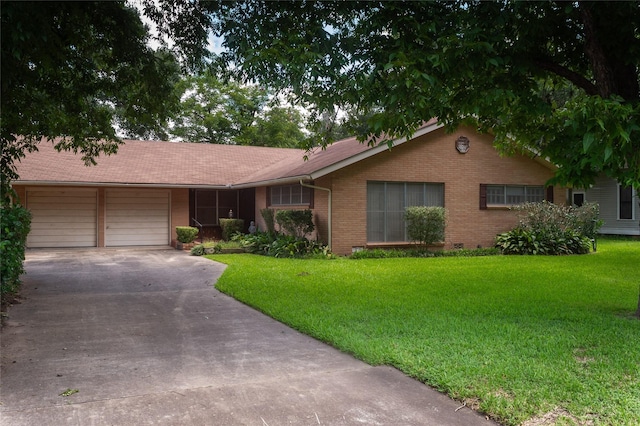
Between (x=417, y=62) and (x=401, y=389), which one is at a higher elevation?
(x=417, y=62)

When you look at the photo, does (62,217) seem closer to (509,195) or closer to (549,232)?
(509,195)

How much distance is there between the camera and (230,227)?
1895cm

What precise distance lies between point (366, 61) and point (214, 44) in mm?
3008

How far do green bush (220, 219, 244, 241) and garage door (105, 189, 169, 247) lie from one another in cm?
241

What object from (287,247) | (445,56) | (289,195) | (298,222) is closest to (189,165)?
(289,195)

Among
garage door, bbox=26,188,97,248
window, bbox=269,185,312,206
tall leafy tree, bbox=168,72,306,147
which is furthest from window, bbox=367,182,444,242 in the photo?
tall leafy tree, bbox=168,72,306,147

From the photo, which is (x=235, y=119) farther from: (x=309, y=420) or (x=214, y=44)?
(x=309, y=420)

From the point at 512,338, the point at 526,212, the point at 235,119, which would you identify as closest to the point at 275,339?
the point at 512,338

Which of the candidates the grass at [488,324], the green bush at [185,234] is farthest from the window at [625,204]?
the green bush at [185,234]

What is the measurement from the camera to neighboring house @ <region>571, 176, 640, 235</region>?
22.1 metres

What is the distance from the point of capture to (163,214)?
19.5 meters

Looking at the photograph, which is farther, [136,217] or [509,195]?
[136,217]

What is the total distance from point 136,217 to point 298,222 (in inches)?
302

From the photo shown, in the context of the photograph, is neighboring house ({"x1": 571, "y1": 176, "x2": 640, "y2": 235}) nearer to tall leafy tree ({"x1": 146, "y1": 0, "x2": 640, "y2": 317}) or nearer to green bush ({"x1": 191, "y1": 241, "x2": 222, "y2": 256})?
green bush ({"x1": 191, "y1": 241, "x2": 222, "y2": 256})
